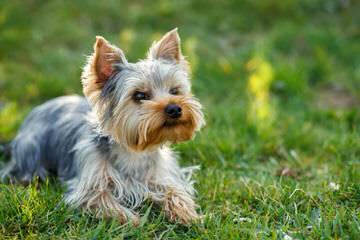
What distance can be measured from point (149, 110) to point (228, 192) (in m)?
1.22

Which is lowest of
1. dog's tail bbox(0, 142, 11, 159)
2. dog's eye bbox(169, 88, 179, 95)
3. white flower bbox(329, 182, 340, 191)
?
dog's tail bbox(0, 142, 11, 159)

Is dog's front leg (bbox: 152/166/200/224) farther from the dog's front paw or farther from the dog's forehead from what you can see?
the dog's forehead

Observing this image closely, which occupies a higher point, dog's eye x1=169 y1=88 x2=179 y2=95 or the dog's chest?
dog's eye x1=169 y1=88 x2=179 y2=95

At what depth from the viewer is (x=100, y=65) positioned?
4453mm

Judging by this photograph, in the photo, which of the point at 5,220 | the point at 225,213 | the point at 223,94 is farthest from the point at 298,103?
the point at 5,220

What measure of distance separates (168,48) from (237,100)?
2.90 m

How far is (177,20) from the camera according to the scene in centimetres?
973

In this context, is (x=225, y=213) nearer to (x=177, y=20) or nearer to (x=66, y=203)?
(x=66, y=203)

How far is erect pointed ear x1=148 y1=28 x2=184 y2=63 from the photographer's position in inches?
187

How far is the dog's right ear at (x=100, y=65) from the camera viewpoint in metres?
4.37

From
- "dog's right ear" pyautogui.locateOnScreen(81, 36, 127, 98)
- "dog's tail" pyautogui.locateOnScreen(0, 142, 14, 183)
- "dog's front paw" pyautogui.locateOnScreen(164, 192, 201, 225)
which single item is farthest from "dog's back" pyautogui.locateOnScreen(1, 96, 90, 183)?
"dog's front paw" pyautogui.locateOnScreen(164, 192, 201, 225)

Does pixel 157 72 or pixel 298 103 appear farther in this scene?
pixel 298 103

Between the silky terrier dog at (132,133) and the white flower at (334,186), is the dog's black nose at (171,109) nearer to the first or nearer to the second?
the silky terrier dog at (132,133)

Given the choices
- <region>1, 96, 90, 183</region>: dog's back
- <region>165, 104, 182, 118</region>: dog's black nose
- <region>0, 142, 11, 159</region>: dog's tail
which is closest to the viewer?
<region>165, 104, 182, 118</region>: dog's black nose
